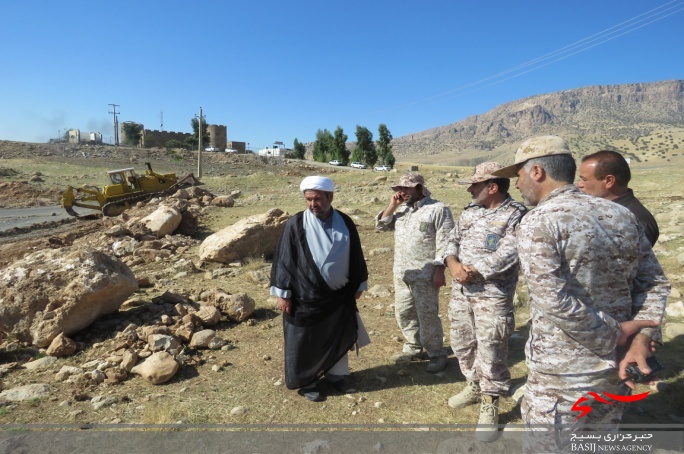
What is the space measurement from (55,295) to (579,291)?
14.5 ft

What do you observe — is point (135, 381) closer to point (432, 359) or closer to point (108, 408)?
point (108, 408)

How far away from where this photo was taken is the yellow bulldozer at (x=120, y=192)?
1565 centimetres

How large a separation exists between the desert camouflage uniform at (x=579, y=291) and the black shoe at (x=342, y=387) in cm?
174

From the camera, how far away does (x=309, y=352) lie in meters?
3.19

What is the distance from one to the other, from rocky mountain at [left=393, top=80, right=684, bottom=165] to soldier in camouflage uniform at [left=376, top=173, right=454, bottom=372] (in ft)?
216

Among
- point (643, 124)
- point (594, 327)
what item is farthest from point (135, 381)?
point (643, 124)

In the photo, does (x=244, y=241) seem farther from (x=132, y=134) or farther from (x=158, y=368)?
(x=132, y=134)

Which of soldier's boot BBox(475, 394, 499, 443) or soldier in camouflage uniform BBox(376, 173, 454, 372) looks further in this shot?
soldier in camouflage uniform BBox(376, 173, 454, 372)

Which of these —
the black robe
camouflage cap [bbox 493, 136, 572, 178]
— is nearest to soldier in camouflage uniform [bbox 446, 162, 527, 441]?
camouflage cap [bbox 493, 136, 572, 178]

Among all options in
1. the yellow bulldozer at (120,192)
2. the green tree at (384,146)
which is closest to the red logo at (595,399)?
the yellow bulldozer at (120,192)

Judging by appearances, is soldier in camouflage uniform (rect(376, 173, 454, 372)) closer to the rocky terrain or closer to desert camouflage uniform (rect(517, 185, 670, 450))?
the rocky terrain

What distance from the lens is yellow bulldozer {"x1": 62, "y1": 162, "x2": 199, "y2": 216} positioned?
15648 mm

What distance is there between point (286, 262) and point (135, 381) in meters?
1.64

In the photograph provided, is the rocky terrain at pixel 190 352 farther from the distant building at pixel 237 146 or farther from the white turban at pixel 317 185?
the distant building at pixel 237 146
